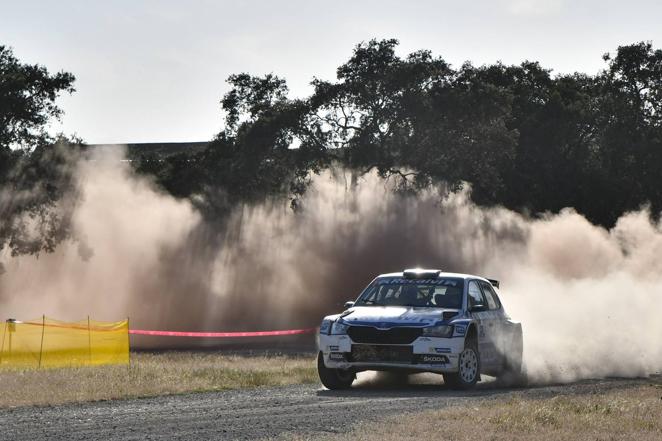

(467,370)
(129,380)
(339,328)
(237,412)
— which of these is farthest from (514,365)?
(237,412)

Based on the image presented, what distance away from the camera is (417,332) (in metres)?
17.3

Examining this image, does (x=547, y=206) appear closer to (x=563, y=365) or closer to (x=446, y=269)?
(x=446, y=269)

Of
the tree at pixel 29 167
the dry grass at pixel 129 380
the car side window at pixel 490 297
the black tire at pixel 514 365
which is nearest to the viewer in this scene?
the dry grass at pixel 129 380

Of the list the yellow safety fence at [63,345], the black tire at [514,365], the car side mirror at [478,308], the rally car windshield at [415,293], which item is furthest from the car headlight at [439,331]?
the yellow safety fence at [63,345]

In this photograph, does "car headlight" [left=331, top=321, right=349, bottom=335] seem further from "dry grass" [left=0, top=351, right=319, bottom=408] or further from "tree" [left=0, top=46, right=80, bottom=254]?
"tree" [left=0, top=46, right=80, bottom=254]

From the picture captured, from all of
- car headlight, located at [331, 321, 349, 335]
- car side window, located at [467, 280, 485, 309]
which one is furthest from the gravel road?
car side window, located at [467, 280, 485, 309]

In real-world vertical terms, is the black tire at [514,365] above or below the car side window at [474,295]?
below

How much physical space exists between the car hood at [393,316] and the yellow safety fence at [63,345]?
7567 mm

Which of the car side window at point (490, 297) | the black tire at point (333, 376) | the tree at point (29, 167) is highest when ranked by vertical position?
the tree at point (29, 167)

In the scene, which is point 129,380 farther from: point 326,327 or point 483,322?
point 483,322

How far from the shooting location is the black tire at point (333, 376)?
58.3ft

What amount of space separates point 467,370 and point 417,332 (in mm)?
1134

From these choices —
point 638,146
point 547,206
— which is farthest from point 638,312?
point 638,146

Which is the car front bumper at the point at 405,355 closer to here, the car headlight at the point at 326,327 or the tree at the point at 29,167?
the car headlight at the point at 326,327
